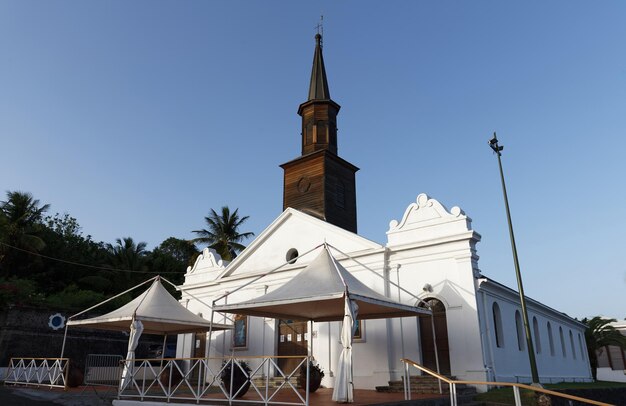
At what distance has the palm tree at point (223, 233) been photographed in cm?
3819

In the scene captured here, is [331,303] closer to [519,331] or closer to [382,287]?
[382,287]

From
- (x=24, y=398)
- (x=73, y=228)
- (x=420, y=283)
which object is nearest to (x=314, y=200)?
(x=420, y=283)

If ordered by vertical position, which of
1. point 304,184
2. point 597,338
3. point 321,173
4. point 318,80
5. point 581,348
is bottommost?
point 581,348

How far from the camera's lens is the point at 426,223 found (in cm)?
1617

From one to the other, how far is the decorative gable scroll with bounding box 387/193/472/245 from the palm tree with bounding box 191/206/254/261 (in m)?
23.1

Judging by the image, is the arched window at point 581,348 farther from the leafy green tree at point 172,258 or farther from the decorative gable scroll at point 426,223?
the leafy green tree at point 172,258

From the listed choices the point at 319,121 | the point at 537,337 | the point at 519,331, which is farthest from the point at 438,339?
the point at 319,121

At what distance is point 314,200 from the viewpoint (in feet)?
69.7

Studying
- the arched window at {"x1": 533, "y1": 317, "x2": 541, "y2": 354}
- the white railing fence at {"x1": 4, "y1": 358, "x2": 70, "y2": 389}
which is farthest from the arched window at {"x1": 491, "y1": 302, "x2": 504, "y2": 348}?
the white railing fence at {"x1": 4, "y1": 358, "x2": 70, "y2": 389}

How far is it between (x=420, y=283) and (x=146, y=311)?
30.2 feet

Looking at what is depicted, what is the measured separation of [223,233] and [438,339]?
1016 inches

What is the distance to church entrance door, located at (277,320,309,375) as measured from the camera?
60.3 ft

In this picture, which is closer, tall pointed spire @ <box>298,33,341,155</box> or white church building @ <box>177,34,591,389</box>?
white church building @ <box>177,34,591,389</box>

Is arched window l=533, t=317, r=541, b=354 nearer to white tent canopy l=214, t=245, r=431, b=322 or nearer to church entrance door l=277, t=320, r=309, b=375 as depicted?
white tent canopy l=214, t=245, r=431, b=322
